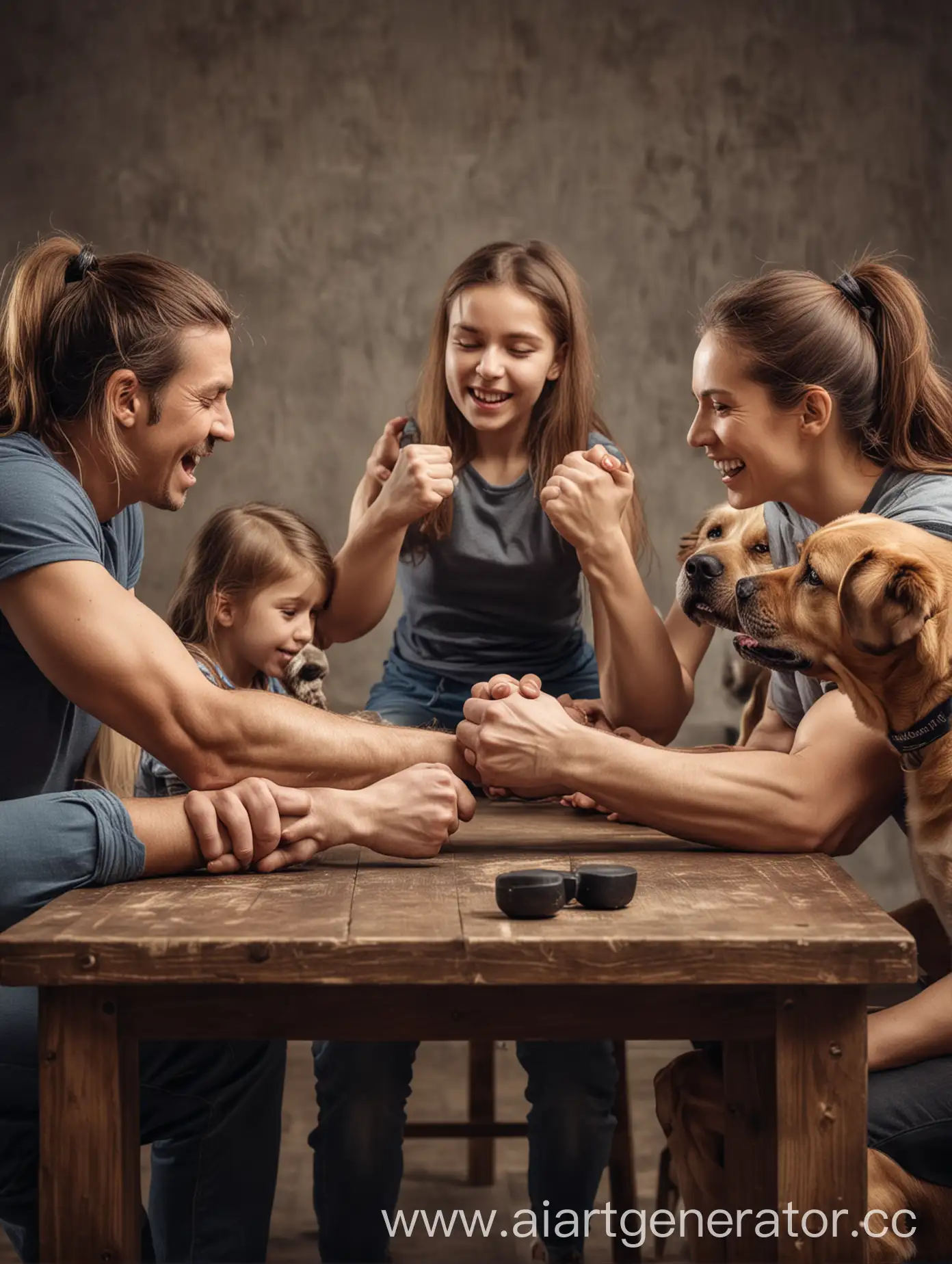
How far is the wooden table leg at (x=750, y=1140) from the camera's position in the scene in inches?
61.2

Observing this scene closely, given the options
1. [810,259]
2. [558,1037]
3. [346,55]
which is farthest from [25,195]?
[558,1037]

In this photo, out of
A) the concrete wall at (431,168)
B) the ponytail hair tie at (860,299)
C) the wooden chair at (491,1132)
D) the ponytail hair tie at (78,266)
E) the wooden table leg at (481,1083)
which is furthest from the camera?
the concrete wall at (431,168)

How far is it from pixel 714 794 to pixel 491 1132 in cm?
143

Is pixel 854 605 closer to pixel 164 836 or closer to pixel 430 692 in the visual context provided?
pixel 164 836

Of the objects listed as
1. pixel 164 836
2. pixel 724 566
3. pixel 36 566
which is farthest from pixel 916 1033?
pixel 36 566

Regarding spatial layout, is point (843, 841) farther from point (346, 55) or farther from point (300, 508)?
point (346, 55)

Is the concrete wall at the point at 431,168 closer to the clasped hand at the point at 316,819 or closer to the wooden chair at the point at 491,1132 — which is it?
the wooden chair at the point at 491,1132

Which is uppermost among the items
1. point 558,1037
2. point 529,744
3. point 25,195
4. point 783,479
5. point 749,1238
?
point 25,195

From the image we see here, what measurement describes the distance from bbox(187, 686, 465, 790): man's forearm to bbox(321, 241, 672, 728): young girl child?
0.74 m

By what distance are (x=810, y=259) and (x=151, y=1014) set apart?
3.78 metres

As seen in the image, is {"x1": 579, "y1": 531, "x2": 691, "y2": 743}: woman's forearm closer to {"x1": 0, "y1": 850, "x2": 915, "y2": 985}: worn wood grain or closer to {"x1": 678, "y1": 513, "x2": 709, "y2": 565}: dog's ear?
{"x1": 678, "y1": 513, "x2": 709, "y2": 565}: dog's ear

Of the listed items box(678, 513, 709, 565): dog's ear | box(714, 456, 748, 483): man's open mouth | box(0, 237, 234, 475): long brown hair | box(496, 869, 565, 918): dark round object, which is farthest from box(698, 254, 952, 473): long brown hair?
box(496, 869, 565, 918): dark round object

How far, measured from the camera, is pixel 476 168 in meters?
4.48

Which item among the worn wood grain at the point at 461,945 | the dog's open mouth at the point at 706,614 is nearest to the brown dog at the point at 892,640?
the worn wood grain at the point at 461,945
